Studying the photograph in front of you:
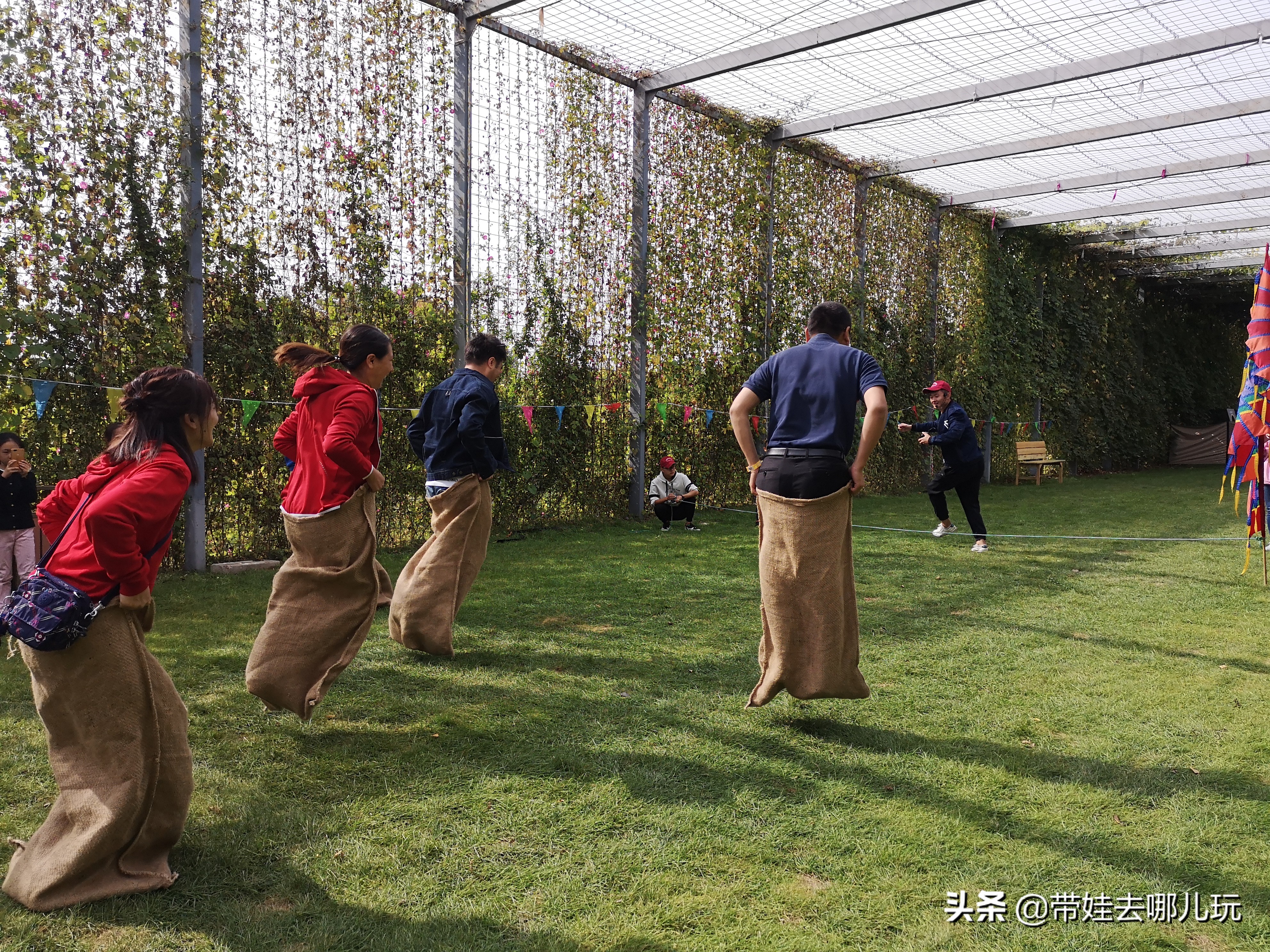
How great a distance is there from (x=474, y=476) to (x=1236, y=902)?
12.4 feet

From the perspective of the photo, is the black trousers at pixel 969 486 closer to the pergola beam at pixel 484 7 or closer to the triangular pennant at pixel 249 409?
the pergola beam at pixel 484 7

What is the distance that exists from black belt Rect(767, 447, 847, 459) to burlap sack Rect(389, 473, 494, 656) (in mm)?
1799

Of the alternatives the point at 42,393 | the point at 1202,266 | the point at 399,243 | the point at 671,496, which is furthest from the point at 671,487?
the point at 1202,266

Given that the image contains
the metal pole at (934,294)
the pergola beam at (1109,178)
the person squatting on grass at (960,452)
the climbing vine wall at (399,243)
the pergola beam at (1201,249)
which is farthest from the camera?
the pergola beam at (1201,249)

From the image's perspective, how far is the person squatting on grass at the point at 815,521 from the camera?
13.1 ft

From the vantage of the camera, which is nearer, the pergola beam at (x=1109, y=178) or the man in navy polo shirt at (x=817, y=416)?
the man in navy polo shirt at (x=817, y=416)

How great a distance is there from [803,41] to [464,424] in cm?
648

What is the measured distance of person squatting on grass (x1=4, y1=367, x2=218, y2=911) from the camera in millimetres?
2471

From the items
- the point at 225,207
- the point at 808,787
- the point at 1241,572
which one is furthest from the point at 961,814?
the point at 225,207

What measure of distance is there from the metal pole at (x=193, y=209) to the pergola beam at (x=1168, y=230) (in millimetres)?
16503

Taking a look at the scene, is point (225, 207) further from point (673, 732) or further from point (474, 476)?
point (673, 732)

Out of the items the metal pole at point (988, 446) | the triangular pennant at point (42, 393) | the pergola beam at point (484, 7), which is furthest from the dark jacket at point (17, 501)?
the metal pole at point (988, 446)

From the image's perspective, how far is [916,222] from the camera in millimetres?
16062

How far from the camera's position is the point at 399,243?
28.6 ft
